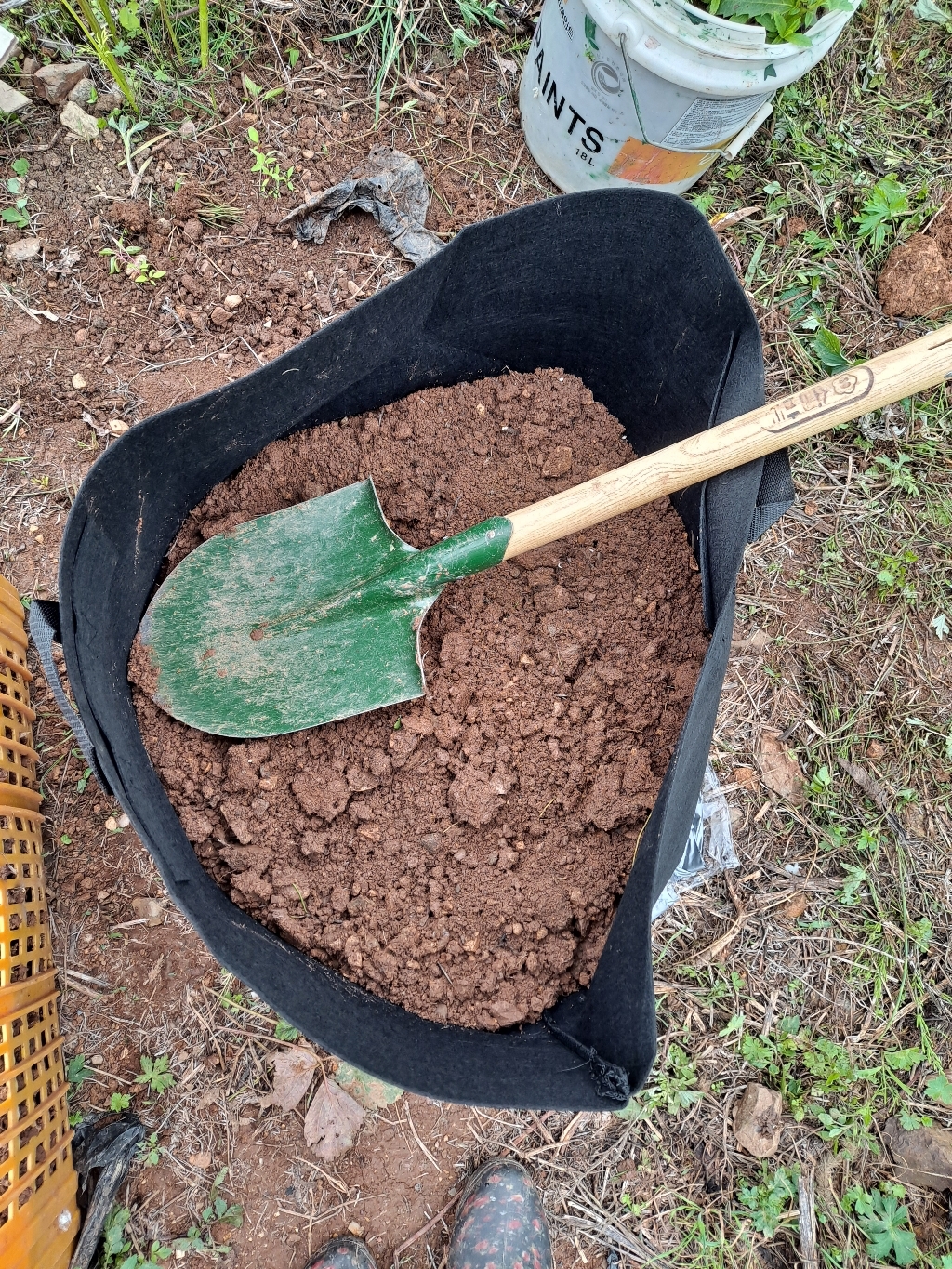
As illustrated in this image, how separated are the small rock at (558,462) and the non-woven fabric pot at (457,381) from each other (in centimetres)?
19

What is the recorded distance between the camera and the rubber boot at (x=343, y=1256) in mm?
1403

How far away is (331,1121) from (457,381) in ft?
4.68

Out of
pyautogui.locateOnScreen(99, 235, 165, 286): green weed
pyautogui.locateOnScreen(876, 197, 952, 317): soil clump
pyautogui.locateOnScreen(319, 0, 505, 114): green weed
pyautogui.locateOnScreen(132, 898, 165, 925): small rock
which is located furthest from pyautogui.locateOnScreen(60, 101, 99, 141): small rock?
pyautogui.locateOnScreen(876, 197, 952, 317): soil clump

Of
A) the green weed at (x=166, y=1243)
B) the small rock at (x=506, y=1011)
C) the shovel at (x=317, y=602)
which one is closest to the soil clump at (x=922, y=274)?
the shovel at (x=317, y=602)

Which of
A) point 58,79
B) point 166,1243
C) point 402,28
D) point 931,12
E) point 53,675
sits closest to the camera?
point 53,675

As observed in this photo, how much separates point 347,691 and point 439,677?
17 centimetres

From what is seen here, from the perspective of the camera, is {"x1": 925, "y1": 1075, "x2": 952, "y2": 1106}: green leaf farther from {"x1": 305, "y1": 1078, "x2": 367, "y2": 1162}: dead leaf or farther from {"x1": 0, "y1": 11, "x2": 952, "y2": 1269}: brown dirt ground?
{"x1": 305, "y1": 1078, "x2": 367, "y2": 1162}: dead leaf

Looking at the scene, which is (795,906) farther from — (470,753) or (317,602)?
(317,602)

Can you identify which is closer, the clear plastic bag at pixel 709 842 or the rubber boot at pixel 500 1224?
the rubber boot at pixel 500 1224

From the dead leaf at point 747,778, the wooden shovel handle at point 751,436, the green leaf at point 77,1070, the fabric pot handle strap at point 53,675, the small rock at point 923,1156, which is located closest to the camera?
the fabric pot handle strap at point 53,675

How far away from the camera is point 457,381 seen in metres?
1.61

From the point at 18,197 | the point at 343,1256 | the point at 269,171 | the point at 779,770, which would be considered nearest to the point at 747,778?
the point at 779,770

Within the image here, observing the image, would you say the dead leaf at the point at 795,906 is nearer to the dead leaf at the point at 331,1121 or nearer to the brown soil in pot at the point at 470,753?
the brown soil in pot at the point at 470,753

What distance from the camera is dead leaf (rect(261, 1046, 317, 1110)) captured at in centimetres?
146
